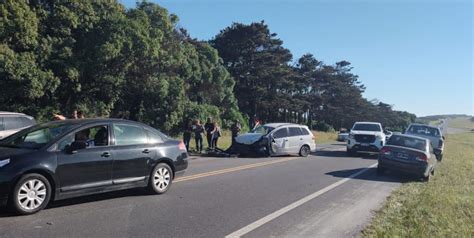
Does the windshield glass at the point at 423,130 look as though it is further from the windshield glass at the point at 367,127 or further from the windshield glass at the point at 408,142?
the windshield glass at the point at 408,142

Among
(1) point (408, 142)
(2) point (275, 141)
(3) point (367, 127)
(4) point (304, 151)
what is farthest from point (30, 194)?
(3) point (367, 127)

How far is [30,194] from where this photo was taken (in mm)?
6988

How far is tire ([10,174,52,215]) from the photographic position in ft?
22.4

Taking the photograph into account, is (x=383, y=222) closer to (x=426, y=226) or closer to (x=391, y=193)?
(x=426, y=226)

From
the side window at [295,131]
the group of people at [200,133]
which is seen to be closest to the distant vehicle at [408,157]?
the side window at [295,131]

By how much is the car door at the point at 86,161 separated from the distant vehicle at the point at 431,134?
1874 centimetres

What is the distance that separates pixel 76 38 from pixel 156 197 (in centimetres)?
1658

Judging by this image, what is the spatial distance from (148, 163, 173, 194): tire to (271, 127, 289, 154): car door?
11.0m

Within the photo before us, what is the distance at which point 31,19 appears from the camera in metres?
20.2

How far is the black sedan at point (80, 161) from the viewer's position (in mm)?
6902

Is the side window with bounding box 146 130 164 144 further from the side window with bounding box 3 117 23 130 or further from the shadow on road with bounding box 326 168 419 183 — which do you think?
the shadow on road with bounding box 326 168 419 183

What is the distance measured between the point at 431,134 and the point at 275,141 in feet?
30.2

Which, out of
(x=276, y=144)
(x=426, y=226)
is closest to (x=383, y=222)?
(x=426, y=226)

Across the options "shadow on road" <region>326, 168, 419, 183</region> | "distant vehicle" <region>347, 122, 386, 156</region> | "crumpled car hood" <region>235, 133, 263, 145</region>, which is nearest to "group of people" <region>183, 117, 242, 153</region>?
"crumpled car hood" <region>235, 133, 263, 145</region>
